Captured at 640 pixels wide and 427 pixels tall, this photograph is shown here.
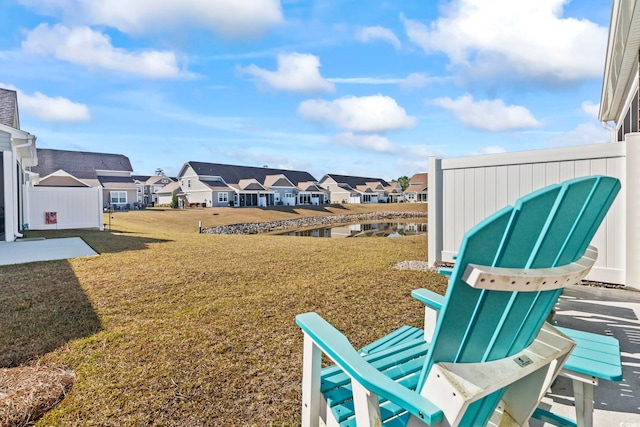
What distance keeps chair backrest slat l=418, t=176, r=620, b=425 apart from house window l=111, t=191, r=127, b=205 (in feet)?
130

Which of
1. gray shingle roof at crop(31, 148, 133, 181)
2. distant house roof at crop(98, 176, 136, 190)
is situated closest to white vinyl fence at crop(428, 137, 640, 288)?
distant house roof at crop(98, 176, 136, 190)

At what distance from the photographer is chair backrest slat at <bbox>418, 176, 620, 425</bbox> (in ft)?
3.11

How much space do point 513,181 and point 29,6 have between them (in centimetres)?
1260

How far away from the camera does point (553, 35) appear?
7.66 meters

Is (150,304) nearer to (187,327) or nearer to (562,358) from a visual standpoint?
(187,327)

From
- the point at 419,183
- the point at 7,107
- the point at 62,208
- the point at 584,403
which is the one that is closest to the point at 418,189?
the point at 419,183

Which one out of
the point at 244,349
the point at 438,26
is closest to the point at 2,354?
the point at 244,349

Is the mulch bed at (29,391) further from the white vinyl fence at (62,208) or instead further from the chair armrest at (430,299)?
the white vinyl fence at (62,208)

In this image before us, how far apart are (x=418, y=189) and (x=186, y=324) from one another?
2263 inches

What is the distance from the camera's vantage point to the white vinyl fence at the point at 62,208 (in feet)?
44.2

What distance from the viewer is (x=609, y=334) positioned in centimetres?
315

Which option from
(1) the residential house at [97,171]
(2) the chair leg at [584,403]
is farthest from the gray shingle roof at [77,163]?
(2) the chair leg at [584,403]

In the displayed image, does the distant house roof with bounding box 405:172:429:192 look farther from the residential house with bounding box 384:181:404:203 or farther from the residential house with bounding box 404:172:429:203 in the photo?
the residential house with bounding box 384:181:404:203

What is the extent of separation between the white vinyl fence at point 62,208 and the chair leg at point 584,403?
16449 mm
